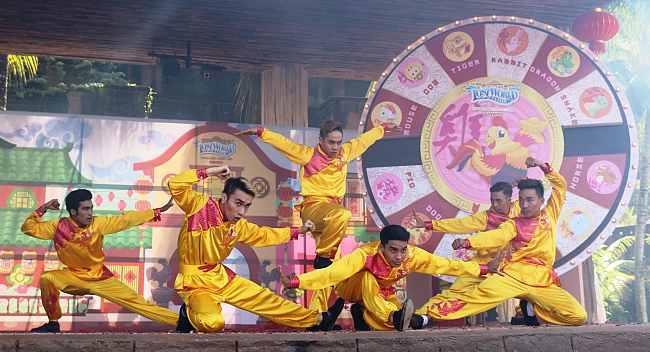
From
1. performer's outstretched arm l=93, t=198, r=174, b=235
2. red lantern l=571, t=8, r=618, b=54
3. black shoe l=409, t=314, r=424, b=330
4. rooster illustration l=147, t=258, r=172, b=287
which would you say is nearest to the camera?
black shoe l=409, t=314, r=424, b=330

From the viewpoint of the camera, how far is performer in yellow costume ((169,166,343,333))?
4.84 m

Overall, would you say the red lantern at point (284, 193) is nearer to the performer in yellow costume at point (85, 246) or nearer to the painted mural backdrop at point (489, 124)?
the painted mural backdrop at point (489, 124)

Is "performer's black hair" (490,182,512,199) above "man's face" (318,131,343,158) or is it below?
below

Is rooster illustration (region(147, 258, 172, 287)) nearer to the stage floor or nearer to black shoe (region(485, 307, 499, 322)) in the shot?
the stage floor

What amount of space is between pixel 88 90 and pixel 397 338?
1272cm

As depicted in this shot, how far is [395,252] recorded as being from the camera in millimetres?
4961

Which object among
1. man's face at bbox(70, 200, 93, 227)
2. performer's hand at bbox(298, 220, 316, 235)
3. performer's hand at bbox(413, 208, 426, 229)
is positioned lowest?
performer's hand at bbox(298, 220, 316, 235)

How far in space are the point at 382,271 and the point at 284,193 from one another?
224cm

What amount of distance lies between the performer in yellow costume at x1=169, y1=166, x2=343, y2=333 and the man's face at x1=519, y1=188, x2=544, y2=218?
65.8 inches

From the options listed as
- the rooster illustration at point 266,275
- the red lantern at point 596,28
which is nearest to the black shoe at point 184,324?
the rooster illustration at point 266,275

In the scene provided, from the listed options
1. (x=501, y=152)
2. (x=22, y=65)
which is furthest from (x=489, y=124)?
(x=22, y=65)

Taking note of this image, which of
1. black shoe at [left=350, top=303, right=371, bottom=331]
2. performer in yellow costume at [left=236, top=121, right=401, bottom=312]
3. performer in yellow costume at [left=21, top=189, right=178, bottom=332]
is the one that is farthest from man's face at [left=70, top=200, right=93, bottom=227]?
black shoe at [left=350, top=303, right=371, bottom=331]

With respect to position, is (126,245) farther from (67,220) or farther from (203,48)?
(203,48)

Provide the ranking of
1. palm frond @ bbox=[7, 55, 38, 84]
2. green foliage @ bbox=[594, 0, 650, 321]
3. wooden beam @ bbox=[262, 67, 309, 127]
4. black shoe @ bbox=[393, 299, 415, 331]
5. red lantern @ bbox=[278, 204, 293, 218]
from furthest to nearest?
green foliage @ bbox=[594, 0, 650, 321] < palm frond @ bbox=[7, 55, 38, 84] < wooden beam @ bbox=[262, 67, 309, 127] < red lantern @ bbox=[278, 204, 293, 218] < black shoe @ bbox=[393, 299, 415, 331]
